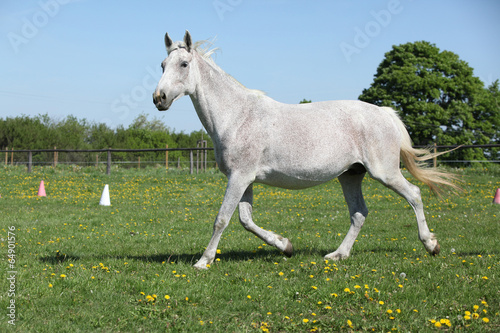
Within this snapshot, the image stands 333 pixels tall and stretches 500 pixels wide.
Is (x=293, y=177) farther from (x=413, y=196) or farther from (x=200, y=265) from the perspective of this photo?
(x=413, y=196)

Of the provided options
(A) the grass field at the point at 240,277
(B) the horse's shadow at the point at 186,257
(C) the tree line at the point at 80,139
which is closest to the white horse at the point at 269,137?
(B) the horse's shadow at the point at 186,257

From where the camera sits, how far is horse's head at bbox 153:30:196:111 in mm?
4961

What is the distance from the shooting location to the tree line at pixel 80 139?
3728 centimetres

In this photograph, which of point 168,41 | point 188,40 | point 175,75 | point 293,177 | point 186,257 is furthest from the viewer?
point 186,257

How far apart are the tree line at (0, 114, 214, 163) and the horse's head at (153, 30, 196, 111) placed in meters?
29.8

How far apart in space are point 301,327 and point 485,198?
13.0 metres

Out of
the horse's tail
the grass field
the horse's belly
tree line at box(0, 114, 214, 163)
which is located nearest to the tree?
tree line at box(0, 114, 214, 163)

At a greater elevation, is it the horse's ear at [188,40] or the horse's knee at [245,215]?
the horse's ear at [188,40]

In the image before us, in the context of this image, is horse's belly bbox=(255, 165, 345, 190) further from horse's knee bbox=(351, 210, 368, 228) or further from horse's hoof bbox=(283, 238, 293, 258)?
horse's knee bbox=(351, 210, 368, 228)

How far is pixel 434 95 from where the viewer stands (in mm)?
39344

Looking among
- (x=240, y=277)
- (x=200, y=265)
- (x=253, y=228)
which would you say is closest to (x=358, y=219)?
(x=253, y=228)

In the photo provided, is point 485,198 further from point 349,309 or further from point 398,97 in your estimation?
point 398,97

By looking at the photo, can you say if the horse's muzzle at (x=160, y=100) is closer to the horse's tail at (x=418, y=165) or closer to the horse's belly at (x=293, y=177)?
the horse's belly at (x=293, y=177)

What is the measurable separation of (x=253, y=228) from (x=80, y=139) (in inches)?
1583
